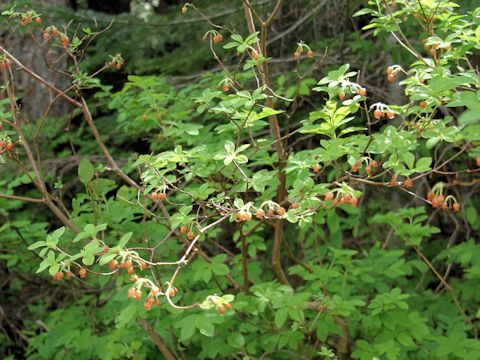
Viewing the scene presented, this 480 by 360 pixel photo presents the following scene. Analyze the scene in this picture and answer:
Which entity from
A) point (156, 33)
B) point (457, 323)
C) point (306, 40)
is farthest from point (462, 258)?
point (156, 33)

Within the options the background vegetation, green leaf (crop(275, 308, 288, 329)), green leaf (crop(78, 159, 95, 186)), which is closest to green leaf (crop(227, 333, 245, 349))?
the background vegetation

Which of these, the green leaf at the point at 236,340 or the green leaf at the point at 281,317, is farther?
the green leaf at the point at 236,340

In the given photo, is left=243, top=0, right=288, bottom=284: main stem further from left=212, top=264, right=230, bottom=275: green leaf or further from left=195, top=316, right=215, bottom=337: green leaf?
left=195, top=316, right=215, bottom=337: green leaf

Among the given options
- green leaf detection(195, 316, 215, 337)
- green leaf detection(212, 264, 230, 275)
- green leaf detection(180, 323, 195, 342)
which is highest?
green leaf detection(195, 316, 215, 337)

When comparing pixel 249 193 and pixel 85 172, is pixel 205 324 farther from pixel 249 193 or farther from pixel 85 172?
pixel 249 193

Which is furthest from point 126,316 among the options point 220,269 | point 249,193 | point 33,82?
point 33,82

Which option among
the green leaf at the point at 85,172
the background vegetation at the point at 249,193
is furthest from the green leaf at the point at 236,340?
the green leaf at the point at 85,172

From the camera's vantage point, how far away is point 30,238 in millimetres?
3742

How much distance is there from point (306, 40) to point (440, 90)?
3.04 metres

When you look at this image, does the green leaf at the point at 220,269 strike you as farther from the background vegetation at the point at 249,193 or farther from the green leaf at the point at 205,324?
the green leaf at the point at 205,324

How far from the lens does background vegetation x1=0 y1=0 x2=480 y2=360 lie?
2.23 meters

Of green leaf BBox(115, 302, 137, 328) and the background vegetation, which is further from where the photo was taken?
green leaf BBox(115, 302, 137, 328)

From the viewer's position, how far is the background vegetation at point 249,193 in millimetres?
2232

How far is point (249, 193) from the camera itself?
150 inches
